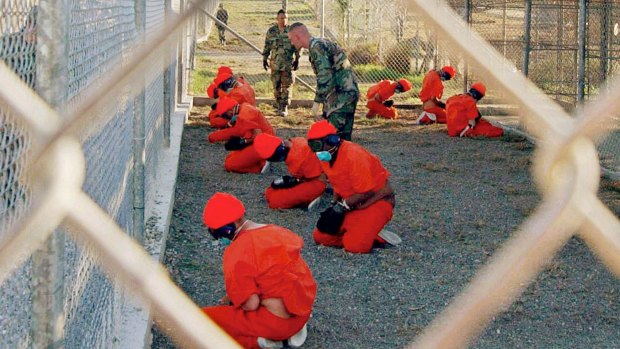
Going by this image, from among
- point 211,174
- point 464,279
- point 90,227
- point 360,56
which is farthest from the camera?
point 360,56

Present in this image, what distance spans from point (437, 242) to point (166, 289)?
235 inches

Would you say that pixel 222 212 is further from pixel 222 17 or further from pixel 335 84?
pixel 222 17

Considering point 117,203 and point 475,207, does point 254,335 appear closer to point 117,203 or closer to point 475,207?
point 117,203

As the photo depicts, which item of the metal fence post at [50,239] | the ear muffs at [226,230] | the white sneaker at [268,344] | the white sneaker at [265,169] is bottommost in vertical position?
the white sneaker at [268,344]

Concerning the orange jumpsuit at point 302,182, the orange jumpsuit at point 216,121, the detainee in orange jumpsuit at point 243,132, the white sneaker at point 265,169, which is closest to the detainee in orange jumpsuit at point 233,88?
the orange jumpsuit at point 216,121

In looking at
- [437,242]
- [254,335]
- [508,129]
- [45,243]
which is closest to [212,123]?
[508,129]

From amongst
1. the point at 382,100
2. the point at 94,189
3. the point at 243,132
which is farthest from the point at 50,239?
the point at 382,100

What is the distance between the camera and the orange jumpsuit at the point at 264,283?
16.0 feet

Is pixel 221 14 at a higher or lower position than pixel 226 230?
higher

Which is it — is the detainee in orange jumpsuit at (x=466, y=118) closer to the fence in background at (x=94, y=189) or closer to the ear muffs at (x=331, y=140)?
the ear muffs at (x=331, y=140)

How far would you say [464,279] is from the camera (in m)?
6.37

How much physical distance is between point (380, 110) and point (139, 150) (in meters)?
9.85

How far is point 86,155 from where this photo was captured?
281 cm

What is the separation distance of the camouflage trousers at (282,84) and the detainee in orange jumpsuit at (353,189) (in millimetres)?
8029
